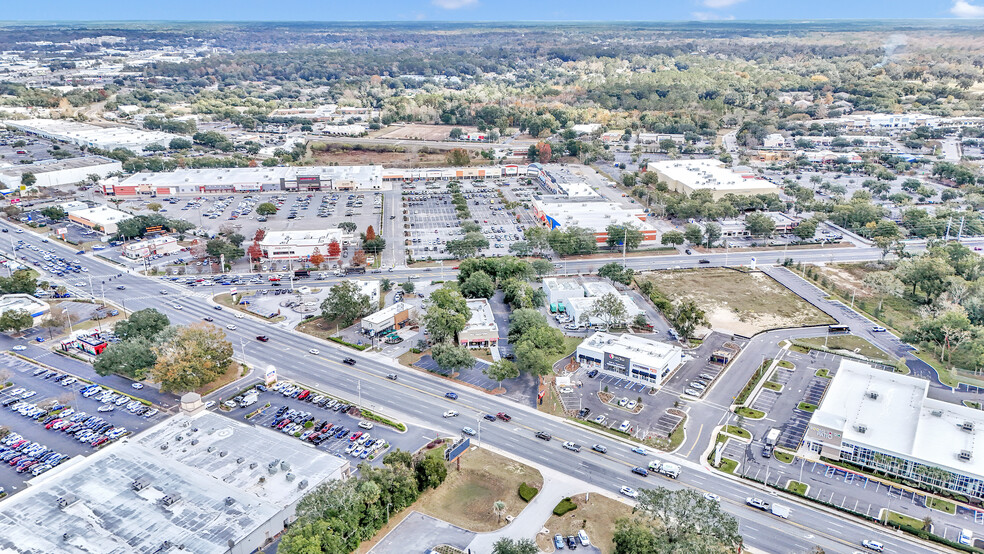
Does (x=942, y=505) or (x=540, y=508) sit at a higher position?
(x=540, y=508)

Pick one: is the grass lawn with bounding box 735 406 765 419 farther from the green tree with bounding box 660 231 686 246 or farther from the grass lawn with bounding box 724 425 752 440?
the green tree with bounding box 660 231 686 246

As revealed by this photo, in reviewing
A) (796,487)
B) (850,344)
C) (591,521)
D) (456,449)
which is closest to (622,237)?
(850,344)

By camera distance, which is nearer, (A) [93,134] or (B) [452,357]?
(B) [452,357]

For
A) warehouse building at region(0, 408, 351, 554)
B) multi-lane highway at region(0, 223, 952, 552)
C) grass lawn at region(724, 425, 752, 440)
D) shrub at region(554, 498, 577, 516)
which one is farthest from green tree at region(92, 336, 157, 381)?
grass lawn at region(724, 425, 752, 440)

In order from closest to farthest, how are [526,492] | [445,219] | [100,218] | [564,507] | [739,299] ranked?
[564,507], [526,492], [739,299], [100,218], [445,219]

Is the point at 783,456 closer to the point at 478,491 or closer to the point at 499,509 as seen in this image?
the point at 499,509

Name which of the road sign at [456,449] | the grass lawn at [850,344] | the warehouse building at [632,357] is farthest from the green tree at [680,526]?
the grass lawn at [850,344]
